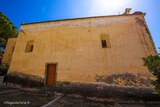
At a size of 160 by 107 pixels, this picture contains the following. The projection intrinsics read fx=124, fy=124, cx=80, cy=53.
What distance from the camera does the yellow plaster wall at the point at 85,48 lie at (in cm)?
863

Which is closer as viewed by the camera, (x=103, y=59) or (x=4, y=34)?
(x=103, y=59)

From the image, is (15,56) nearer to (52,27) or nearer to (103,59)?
(52,27)

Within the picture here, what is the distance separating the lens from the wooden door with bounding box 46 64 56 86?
9.04 m

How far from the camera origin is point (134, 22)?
9.72m

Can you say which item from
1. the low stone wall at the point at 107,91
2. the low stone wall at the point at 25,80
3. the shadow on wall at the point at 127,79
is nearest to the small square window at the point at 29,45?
the low stone wall at the point at 25,80

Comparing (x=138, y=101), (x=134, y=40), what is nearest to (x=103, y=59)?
(x=134, y=40)

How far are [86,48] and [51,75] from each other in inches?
129

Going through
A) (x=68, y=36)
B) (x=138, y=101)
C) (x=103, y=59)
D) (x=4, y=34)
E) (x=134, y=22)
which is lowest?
(x=138, y=101)

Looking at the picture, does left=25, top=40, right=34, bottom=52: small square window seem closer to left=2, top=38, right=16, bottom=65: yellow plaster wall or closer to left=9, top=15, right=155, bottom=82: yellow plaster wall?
left=9, top=15, right=155, bottom=82: yellow plaster wall

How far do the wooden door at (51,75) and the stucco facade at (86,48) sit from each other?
31 centimetres

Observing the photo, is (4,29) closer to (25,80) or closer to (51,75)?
(25,80)

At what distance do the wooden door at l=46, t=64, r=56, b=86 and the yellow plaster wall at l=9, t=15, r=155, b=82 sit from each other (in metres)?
0.37

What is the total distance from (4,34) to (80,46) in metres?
11.0

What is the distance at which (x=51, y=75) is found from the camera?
9.22m
